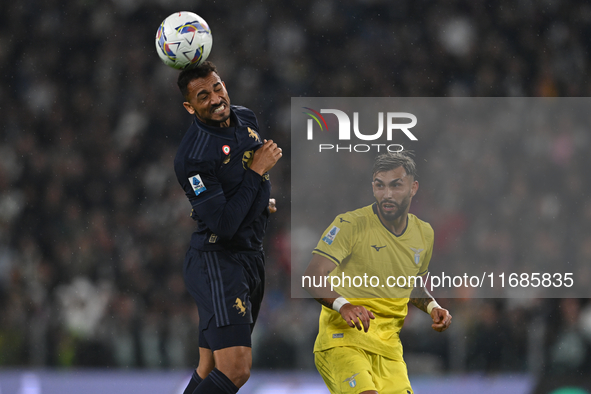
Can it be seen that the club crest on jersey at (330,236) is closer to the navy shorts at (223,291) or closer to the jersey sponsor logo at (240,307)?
the navy shorts at (223,291)

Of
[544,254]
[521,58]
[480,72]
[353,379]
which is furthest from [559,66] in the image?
[353,379]

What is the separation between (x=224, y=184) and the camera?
397cm

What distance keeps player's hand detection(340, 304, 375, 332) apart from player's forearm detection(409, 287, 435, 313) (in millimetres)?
618

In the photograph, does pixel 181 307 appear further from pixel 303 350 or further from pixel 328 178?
pixel 328 178

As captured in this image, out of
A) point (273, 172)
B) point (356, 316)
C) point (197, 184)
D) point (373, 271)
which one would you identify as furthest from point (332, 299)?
point (273, 172)

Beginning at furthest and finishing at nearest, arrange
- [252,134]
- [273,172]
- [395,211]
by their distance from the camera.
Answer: [273,172] → [395,211] → [252,134]

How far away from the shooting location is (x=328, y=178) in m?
5.06

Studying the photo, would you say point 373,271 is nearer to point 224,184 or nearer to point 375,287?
point 375,287

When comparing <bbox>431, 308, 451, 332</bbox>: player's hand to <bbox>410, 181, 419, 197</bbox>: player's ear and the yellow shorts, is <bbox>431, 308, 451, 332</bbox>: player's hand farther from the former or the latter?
<bbox>410, 181, 419, 197</bbox>: player's ear

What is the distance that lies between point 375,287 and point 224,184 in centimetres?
104

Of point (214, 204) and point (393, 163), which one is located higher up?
point (393, 163)

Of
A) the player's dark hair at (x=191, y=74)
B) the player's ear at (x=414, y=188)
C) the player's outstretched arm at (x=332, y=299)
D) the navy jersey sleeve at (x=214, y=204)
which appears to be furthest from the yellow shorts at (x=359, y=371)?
the player's dark hair at (x=191, y=74)

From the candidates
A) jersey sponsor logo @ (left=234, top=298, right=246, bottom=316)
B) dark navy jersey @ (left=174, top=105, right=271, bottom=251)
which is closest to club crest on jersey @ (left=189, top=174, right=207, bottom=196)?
dark navy jersey @ (left=174, top=105, right=271, bottom=251)

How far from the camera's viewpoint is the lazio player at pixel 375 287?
156 inches
